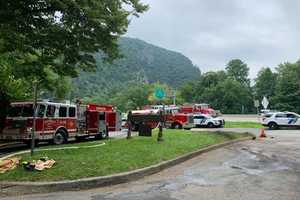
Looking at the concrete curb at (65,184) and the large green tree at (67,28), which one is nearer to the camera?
the concrete curb at (65,184)

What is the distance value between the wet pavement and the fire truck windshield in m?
8.73

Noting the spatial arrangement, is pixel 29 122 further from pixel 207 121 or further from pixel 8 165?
pixel 207 121

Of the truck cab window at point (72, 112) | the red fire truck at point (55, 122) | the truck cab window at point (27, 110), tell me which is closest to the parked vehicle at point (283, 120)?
the red fire truck at point (55, 122)

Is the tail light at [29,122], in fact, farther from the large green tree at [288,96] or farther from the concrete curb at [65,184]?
the large green tree at [288,96]

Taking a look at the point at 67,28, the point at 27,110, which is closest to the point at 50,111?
the point at 27,110

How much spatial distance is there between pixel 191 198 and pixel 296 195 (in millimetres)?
2101

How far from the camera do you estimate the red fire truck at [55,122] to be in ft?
65.9

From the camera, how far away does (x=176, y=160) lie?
13.7 meters

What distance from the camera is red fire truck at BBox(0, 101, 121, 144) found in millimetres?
20078

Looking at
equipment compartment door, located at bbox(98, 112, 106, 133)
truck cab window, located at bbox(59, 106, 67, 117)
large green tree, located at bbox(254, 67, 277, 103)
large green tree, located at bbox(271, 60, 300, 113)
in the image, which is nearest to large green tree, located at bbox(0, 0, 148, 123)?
truck cab window, located at bbox(59, 106, 67, 117)

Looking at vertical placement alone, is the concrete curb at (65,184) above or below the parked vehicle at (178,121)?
below

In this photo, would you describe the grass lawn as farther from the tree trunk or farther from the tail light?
the tree trunk

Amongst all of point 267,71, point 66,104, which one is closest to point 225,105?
point 267,71

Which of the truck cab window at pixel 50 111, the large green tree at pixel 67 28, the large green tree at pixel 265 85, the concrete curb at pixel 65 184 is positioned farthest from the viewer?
the large green tree at pixel 265 85
